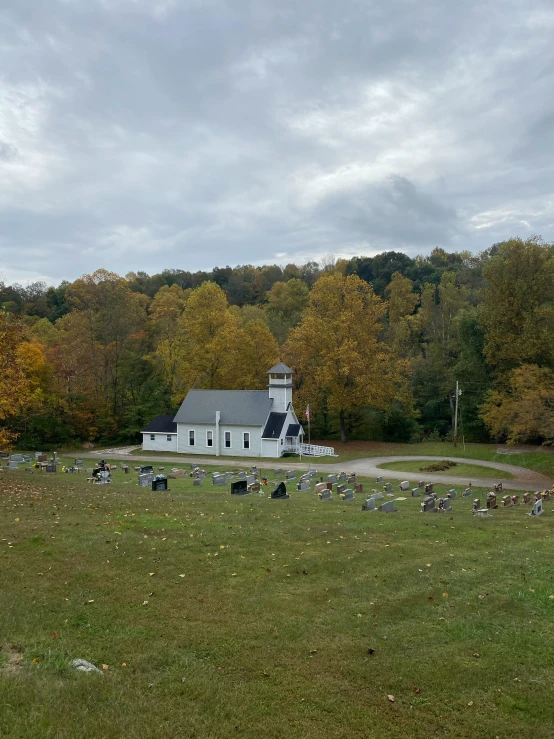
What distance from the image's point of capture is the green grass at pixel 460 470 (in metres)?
29.8

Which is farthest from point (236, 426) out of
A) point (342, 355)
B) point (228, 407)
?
point (342, 355)

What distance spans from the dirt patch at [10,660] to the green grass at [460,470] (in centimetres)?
2634

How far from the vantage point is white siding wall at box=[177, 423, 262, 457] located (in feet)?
134

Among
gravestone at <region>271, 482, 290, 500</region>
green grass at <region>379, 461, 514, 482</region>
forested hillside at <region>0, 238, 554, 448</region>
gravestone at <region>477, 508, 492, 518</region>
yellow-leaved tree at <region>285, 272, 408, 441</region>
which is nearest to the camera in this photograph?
gravestone at <region>477, 508, 492, 518</region>

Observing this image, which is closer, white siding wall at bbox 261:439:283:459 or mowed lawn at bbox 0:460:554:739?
mowed lawn at bbox 0:460:554:739

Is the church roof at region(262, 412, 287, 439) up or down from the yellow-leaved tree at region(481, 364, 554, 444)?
down

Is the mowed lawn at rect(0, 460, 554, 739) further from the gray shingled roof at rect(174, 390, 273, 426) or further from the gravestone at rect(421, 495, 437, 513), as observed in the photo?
the gray shingled roof at rect(174, 390, 273, 426)

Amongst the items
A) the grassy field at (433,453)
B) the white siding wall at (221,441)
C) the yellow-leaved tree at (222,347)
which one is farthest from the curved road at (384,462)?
the yellow-leaved tree at (222,347)

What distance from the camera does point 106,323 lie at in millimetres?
52062

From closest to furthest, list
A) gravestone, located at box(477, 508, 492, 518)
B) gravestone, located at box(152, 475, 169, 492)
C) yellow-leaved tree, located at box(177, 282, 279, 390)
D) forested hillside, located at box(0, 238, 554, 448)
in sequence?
gravestone, located at box(477, 508, 492, 518) → gravestone, located at box(152, 475, 169, 492) → forested hillside, located at box(0, 238, 554, 448) → yellow-leaved tree, located at box(177, 282, 279, 390)

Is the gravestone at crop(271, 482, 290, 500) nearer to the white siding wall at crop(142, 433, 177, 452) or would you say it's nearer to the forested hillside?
the forested hillside

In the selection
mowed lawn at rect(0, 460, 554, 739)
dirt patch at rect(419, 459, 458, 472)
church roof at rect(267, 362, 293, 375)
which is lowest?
dirt patch at rect(419, 459, 458, 472)

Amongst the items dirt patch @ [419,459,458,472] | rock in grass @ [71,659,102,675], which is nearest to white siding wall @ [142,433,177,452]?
dirt patch @ [419,459,458,472]

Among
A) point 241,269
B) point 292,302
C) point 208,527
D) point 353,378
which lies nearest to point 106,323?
point 353,378
